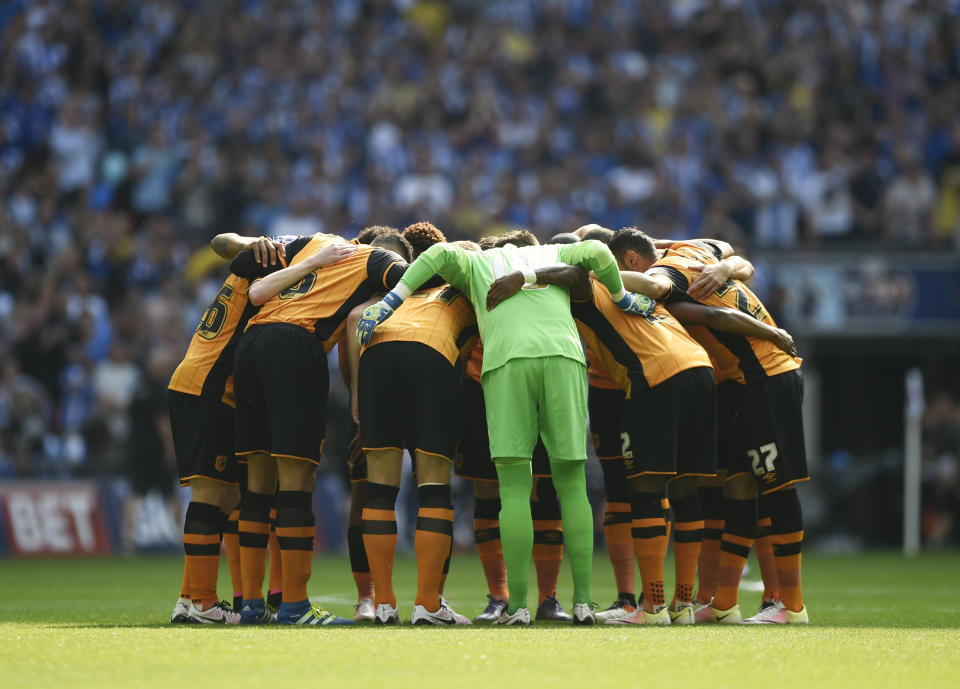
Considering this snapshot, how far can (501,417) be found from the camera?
7.94 metres

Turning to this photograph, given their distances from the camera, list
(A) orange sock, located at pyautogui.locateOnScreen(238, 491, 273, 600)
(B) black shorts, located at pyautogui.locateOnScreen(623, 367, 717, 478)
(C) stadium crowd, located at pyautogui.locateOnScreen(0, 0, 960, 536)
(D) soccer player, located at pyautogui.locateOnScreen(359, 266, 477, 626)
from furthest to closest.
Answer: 1. (C) stadium crowd, located at pyautogui.locateOnScreen(0, 0, 960, 536)
2. (B) black shorts, located at pyautogui.locateOnScreen(623, 367, 717, 478)
3. (A) orange sock, located at pyautogui.locateOnScreen(238, 491, 273, 600)
4. (D) soccer player, located at pyautogui.locateOnScreen(359, 266, 477, 626)

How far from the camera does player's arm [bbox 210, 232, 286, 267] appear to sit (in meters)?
8.48

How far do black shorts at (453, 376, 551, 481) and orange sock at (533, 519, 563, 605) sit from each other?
0.34 meters

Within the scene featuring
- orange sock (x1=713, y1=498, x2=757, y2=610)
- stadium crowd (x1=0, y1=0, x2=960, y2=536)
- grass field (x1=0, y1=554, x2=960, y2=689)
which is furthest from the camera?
stadium crowd (x1=0, y1=0, x2=960, y2=536)

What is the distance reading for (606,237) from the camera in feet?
30.5

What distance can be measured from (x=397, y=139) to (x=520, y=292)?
14.4 metres

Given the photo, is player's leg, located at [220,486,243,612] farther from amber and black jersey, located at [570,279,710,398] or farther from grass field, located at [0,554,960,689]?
amber and black jersey, located at [570,279,710,398]

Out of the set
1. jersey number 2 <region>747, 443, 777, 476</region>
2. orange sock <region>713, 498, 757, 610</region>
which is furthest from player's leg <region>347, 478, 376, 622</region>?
Answer: jersey number 2 <region>747, 443, 777, 476</region>

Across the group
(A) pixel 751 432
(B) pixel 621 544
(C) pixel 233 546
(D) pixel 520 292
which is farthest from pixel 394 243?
(A) pixel 751 432

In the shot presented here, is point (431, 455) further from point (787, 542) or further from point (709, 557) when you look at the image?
point (787, 542)

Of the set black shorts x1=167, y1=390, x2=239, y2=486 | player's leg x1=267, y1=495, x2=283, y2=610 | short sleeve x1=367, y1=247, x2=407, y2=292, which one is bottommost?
player's leg x1=267, y1=495, x2=283, y2=610

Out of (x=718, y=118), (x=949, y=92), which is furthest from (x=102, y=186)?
(x=949, y=92)

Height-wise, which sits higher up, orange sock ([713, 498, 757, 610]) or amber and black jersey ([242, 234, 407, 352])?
amber and black jersey ([242, 234, 407, 352])

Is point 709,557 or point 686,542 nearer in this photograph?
point 686,542
